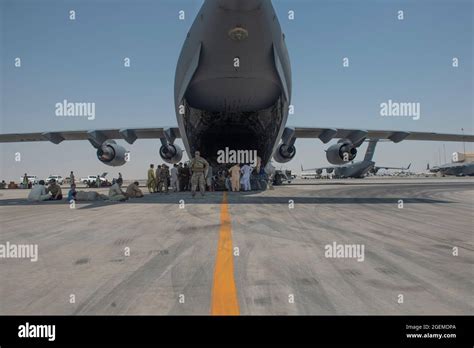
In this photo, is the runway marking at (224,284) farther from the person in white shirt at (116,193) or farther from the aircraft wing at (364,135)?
the aircraft wing at (364,135)

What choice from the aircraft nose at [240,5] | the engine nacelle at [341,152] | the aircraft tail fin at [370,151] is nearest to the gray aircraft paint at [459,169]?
the aircraft tail fin at [370,151]

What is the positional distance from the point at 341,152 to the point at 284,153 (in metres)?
4.71

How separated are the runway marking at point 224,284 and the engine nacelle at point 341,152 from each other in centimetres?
2169

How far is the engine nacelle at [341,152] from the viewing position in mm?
25391

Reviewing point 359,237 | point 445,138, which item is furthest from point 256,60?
point 445,138

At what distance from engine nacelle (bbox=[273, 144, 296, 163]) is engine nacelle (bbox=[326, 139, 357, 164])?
10.1ft

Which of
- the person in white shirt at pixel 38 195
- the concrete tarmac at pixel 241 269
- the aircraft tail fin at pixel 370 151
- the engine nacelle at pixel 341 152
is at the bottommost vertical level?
the concrete tarmac at pixel 241 269

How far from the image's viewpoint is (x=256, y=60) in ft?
45.6

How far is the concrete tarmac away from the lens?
9.67 feet

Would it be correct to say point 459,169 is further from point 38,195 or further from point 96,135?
point 38,195

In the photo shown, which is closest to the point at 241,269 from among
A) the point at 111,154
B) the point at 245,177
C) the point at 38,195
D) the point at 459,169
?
the point at 38,195

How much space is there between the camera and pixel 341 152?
25516 millimetres
